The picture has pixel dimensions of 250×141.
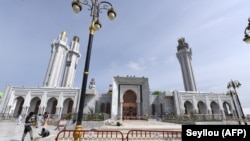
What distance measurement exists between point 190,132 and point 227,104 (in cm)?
3625

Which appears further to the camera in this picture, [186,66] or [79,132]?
[186,66]

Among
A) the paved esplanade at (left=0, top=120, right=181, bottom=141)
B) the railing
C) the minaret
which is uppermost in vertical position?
the minaret

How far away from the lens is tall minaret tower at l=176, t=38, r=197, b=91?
33.9 meters

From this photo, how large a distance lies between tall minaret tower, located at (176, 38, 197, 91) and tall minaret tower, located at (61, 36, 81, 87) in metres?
32.9

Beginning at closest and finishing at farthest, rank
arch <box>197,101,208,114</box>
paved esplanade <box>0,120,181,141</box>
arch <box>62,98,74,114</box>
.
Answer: paved esplanade <box>0,120,181,141</box> < arch <box>62,98,74,114</box> < arch <box>197,101,208,114</box>

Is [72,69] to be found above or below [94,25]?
above

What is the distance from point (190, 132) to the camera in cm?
329

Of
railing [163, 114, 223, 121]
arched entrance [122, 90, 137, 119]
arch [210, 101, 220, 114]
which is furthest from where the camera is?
arch [210, 101, 220, 114]

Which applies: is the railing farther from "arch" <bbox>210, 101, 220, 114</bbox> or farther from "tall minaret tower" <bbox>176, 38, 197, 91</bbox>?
"tall minaret tower" <bbox>176, 38, 197, 91</bbox>

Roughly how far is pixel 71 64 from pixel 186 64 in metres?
34.9

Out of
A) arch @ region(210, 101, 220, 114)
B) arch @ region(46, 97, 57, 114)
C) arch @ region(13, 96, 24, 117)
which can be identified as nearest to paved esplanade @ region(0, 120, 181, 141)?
arch @ region(46, 97, 57, 114)

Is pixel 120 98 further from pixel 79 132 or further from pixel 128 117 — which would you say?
pixel 79 132

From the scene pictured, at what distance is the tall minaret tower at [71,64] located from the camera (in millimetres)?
38031

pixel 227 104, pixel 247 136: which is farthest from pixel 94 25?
pixel 227 104
